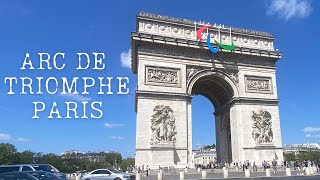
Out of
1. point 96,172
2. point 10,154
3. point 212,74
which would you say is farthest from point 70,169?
point 96,172

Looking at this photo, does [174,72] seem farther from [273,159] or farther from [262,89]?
[273,159]

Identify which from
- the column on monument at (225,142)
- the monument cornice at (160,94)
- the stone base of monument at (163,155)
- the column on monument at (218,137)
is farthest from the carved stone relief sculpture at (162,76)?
the column on monument at (218,137)

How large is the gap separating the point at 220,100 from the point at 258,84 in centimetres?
543

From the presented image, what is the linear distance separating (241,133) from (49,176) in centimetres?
2558

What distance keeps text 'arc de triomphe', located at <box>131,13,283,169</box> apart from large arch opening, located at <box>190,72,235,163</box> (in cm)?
12

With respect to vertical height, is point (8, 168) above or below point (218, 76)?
below

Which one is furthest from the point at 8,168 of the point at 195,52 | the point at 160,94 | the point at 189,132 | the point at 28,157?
the point at 28,157

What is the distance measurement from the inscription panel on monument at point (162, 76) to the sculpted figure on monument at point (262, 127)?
29.1 feet

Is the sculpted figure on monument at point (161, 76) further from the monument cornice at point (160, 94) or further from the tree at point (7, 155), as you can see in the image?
the tree at point (7, 155)

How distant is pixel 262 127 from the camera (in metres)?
37.2

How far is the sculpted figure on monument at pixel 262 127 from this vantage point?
36.7 metres

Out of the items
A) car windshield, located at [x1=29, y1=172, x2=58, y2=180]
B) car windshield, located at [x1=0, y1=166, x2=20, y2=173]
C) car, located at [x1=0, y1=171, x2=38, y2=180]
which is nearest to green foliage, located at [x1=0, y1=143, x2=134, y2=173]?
car windshield, located at [x1=0, y1=166, x2=20, y2=173]

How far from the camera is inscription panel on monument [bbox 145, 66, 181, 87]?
35.0 metres

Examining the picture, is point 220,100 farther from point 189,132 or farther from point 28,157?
point 28,157
